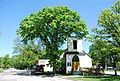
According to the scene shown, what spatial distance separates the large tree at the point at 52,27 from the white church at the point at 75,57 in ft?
13.5

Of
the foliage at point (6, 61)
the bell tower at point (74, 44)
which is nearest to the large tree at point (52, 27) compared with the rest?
the bell tower at point (74, 44)

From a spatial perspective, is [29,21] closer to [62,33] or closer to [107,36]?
[62,33]

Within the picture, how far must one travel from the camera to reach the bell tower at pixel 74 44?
216 feet

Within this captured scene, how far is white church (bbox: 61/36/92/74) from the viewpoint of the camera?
64.6 metres

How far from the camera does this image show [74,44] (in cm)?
6656

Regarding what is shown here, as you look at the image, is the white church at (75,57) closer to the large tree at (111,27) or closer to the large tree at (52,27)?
the large tree at (52,27)

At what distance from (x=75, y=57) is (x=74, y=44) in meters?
2.95

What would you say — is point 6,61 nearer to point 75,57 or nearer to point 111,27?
point 75,57

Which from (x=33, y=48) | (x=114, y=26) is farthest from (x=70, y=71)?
(x=33, y=48)

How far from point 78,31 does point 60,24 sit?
432 centimetres

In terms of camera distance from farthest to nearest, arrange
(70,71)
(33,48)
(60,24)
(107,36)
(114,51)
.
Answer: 1. (33,48)
2. (70,71)
3. (60,24)
4. (107,36)
5. (114,51)

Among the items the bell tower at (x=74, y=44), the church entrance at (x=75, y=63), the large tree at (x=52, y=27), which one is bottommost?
the church entrance at (x=75, y=63)

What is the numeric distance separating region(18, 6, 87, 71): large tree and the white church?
413 centimetres

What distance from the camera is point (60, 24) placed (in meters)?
58.2
